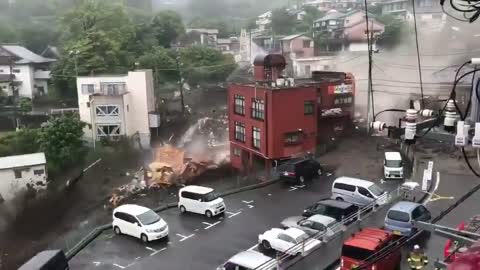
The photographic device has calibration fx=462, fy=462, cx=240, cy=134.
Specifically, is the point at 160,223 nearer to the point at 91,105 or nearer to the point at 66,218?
the point at 66,218

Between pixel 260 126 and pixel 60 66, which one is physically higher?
pixel 60 66

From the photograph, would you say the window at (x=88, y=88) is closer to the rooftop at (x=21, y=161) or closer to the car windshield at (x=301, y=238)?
the rooftop at (x=21, y=161)

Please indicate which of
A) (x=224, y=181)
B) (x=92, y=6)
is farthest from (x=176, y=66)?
(x=224, y=181)

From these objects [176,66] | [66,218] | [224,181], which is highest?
[176,66]

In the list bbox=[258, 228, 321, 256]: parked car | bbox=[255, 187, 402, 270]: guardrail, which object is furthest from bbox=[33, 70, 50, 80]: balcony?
bbox=[255, 187, 402, 270]: guardrail

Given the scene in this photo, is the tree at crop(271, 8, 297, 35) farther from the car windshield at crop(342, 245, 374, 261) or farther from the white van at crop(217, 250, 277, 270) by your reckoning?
the car windshield at crop(342, 245, 374, 261)

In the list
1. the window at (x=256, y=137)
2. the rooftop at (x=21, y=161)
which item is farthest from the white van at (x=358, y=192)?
the rooftop at (x=21, y=161)

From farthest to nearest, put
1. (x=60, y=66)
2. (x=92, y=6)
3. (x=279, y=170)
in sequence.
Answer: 1. (x=92, y=6)
2. (x=60, y=66)
3. (x=279, y=170)
